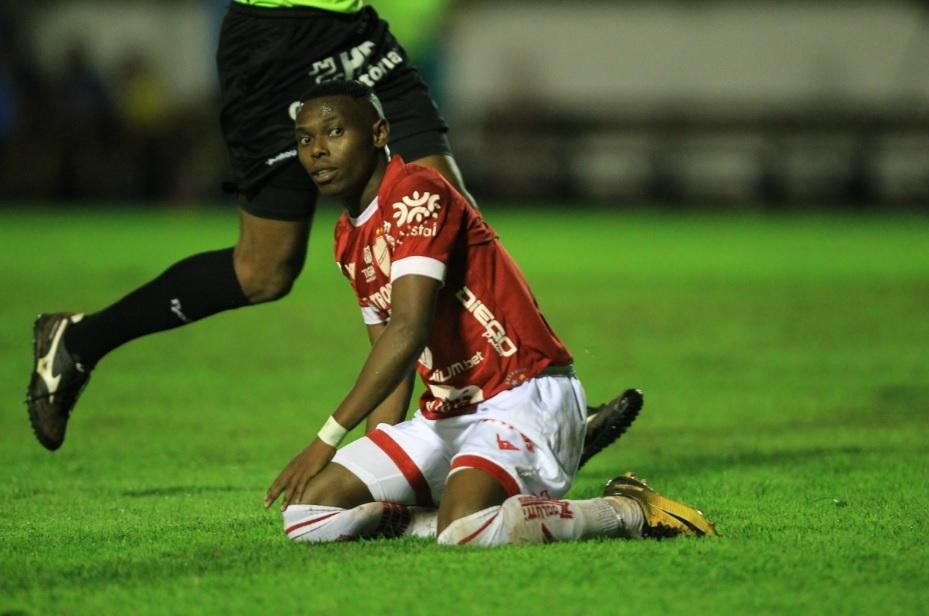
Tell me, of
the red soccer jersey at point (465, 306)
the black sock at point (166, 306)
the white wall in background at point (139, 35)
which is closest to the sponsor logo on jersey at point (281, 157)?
the black sock at point (166, 306)

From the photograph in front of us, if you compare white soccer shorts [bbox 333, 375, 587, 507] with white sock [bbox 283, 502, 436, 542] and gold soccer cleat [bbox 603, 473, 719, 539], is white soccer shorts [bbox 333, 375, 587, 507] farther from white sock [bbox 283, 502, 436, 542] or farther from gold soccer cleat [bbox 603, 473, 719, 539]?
gold soccer cleat [bbox 603, 473, 719, 539]

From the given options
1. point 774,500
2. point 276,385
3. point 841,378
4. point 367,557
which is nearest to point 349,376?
point 276,385

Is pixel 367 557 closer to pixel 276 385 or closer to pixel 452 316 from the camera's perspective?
pixel 452 316

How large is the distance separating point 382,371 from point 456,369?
1.47 feet

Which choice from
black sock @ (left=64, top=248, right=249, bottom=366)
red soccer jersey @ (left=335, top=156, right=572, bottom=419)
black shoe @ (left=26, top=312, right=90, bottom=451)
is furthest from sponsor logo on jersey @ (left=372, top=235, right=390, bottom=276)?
black shoe @ (left=26, top=312, right=90, bottom=451)

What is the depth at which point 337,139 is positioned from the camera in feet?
14.9

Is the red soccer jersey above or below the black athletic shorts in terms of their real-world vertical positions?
below

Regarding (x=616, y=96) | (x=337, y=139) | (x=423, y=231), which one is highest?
(x=337, y=139)

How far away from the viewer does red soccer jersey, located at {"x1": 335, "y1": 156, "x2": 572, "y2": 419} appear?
4.62 m

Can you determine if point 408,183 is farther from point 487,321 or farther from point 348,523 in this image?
point 348,523

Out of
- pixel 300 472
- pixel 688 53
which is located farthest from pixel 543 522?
pixel 688 53

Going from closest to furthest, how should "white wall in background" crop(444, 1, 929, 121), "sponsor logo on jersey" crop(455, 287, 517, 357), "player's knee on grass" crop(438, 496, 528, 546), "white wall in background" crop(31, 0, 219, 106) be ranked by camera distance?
"player's knee on grass" crop(438, 496, 528, 546), "sponsor logo on jersey" crop(455, 287, 517, 357), "white wall in background" crop(444, 1, 929, 121), "white wall in background" crop(31, 0, 219, 106)

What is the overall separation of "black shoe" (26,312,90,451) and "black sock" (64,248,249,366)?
0.14 feet

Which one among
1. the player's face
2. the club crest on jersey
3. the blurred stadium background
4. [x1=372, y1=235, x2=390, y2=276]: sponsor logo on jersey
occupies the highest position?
the player's face
